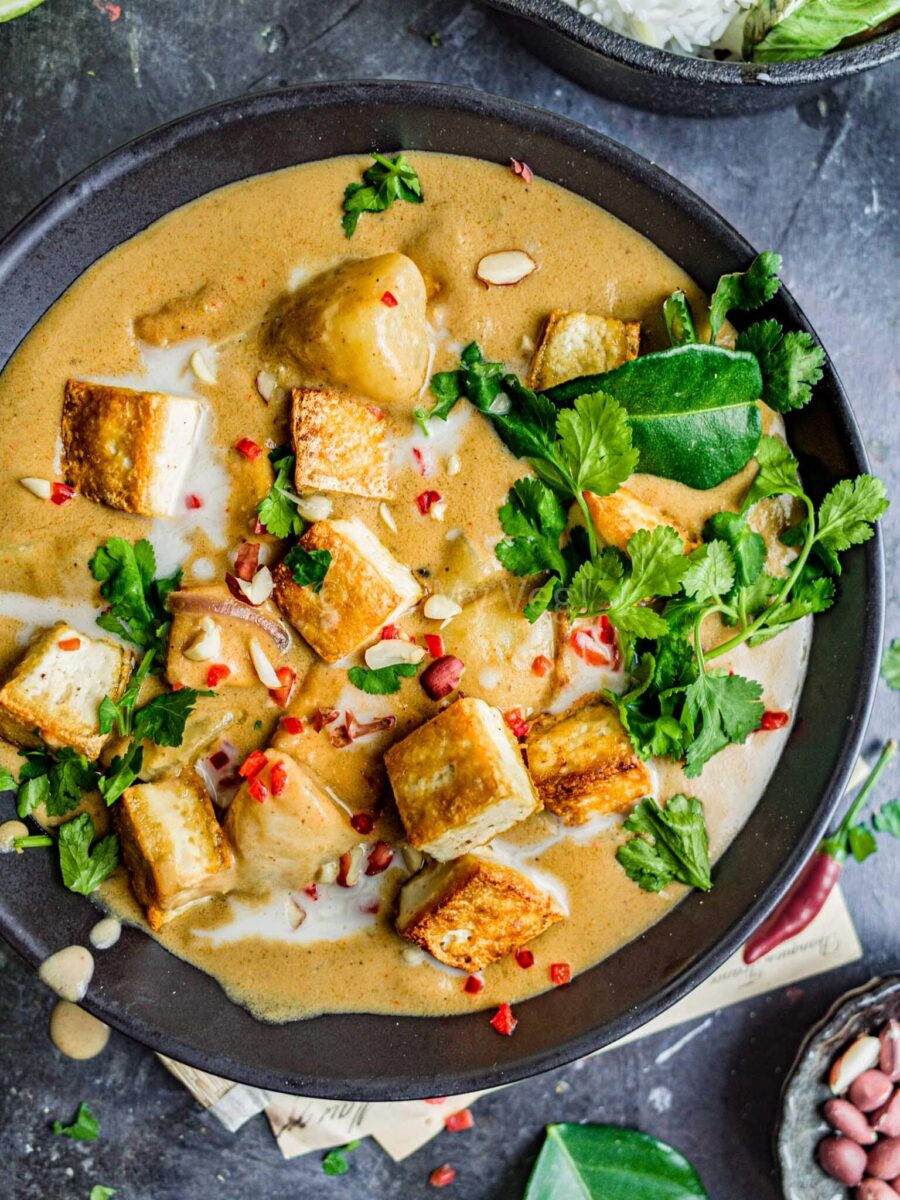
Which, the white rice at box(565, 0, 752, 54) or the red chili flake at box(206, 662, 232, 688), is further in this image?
the white rice at box(565, 0, 752, 54)

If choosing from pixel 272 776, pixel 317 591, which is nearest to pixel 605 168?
pixel 317 591

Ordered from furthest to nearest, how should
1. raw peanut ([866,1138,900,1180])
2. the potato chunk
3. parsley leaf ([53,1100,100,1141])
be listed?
raw peanut ([866,1138,900,1180])
parsley leaf ([53,1100,100,1141])
the potato chunk

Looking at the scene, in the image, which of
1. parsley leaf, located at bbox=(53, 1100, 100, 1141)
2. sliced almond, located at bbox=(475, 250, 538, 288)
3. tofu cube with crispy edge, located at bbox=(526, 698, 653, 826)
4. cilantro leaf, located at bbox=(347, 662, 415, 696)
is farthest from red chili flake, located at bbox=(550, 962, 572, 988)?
sliced almond, located at bbox=(475, 250, 538, 288)

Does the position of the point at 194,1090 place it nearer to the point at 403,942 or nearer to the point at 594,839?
the point at 403,942

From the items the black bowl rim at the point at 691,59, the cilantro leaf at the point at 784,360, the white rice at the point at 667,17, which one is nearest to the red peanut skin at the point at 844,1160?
the cilantro leaf at the point at 784,360

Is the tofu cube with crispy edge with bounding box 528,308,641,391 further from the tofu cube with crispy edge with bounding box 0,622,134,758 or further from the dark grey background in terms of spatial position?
the tofu cube with crispy edge with bounding box 0,622,134,758

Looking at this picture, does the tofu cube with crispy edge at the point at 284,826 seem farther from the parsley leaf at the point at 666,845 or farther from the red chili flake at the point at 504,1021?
the parsley leaf at the point at 666,845
